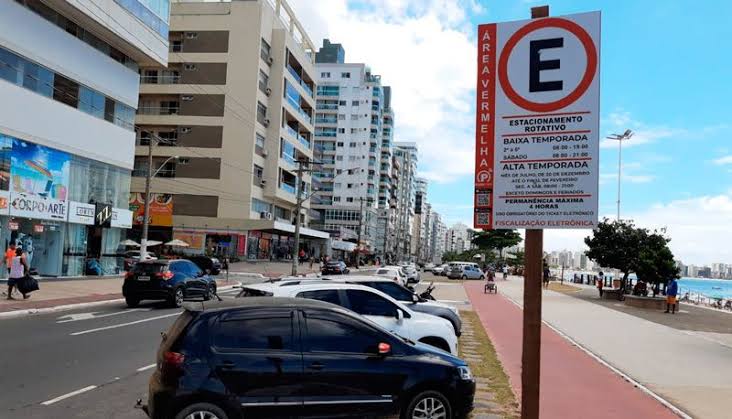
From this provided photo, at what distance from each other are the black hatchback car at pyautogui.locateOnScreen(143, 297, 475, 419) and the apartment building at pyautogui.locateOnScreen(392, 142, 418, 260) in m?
131

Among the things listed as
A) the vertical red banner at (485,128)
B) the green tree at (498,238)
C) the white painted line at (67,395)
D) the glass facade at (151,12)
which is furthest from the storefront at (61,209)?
the green tree at (498,238)

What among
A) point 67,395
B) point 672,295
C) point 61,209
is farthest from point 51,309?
point 672,295

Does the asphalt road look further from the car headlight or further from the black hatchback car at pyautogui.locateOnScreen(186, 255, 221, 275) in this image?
the black hatchback car at pyautogui.locateOnScreen(186, 255, 221, 275)

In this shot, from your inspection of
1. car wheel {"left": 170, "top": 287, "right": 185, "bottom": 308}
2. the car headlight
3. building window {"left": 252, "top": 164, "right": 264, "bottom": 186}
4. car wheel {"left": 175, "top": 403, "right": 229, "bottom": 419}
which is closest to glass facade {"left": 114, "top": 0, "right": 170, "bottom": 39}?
car wheel {"left": 170, "top": 287, "right": 185, "bottom": 308}

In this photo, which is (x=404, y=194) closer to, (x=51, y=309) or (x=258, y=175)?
(x=258, y=175)

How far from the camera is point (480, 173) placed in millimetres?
4863

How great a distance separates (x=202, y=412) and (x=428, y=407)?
2.34 metres

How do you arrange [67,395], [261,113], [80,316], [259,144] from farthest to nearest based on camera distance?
[261,113]
[259,144]
[80,316]
[67,395]

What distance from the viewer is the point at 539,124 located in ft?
15.2

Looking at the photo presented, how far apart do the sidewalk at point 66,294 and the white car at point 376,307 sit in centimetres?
1133

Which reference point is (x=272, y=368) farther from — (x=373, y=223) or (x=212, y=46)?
(x=373, y=223)

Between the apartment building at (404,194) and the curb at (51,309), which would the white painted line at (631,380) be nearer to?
the curb at (51,309)

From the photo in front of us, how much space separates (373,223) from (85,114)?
93.4 metres

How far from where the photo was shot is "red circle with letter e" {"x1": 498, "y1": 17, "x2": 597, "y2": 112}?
446 cm
